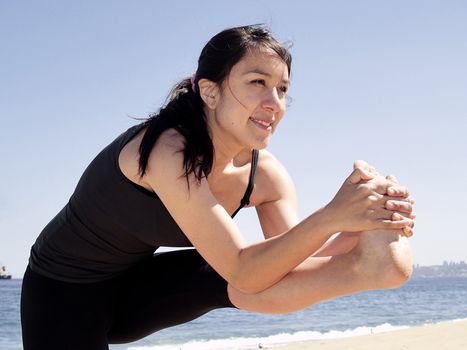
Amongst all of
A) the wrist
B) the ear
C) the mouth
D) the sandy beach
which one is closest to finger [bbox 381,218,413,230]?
the wrist

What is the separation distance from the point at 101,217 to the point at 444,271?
15299 centimetres

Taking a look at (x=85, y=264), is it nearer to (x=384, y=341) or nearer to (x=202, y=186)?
(x=202, y=186)

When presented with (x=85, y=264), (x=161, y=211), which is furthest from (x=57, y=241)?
(x=161, y=211)

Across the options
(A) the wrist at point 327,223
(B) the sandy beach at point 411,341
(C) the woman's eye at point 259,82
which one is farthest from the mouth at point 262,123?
(B) the sandy beach at point 411,341

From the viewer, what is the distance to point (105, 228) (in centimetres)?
262

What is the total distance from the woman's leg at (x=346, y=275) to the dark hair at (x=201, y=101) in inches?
18.3

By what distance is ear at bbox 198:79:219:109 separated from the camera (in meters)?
2.46

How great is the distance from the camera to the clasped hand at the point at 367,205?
2023 millimetres

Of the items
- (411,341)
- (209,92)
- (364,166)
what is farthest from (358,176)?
(411,341)

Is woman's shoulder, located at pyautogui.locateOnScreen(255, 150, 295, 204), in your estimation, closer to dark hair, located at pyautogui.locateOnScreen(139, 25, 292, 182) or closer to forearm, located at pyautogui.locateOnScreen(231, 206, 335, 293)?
dark hair, located at pyautogui.locateOnScreen(139, 25, 292, 182)

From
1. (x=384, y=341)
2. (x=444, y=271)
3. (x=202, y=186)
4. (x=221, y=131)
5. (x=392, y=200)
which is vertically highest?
(x=444, y=271)

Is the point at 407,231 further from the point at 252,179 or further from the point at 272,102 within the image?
the point at 252,179

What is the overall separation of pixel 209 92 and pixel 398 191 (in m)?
0.80

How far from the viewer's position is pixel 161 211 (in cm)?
249
